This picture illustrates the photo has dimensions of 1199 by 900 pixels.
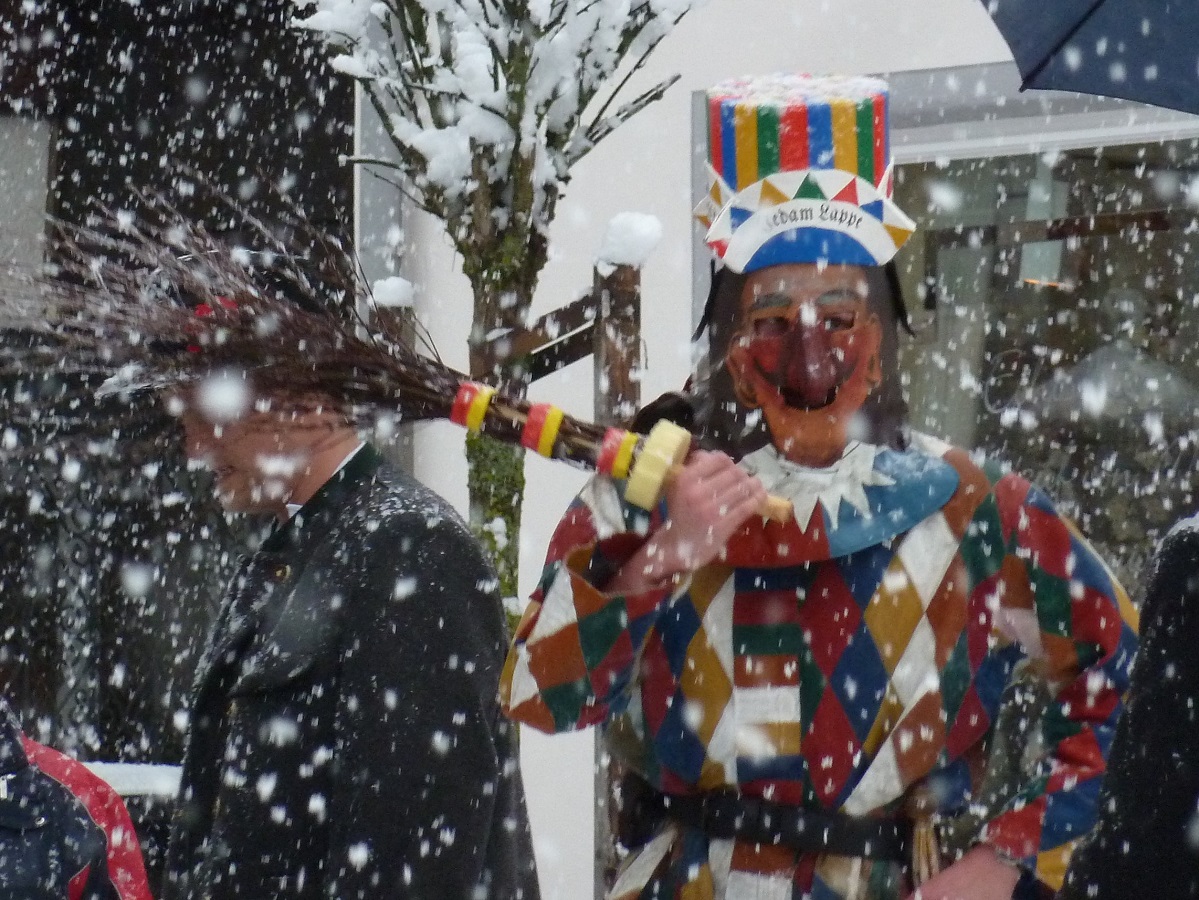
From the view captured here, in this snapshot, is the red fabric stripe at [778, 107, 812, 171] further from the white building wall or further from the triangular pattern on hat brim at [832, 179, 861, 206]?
the white building wall

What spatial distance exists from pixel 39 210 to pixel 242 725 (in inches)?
158

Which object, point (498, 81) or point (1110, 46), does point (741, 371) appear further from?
point (498, 81)

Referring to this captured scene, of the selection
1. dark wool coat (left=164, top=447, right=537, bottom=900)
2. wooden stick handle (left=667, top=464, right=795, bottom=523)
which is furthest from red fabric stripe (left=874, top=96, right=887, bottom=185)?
dark wool coat (left=164, top=447, right=537, bottom=900)

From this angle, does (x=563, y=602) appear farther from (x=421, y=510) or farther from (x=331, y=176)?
(x=331, y=176)

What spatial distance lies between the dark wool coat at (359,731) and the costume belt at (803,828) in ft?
1.43

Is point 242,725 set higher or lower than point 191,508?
higher

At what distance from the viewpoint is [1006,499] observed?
Result: 239cm

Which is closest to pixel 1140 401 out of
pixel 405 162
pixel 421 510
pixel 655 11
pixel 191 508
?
pixel 655 11

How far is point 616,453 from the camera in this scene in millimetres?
2156

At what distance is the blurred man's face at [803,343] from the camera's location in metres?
2.37

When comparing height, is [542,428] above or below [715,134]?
below

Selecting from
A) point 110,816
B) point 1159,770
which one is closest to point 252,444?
point 110,816

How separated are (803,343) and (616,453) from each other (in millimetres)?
384

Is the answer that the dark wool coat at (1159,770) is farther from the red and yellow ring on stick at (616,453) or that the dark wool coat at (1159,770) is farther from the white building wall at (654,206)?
the white building wall at (654,206)
